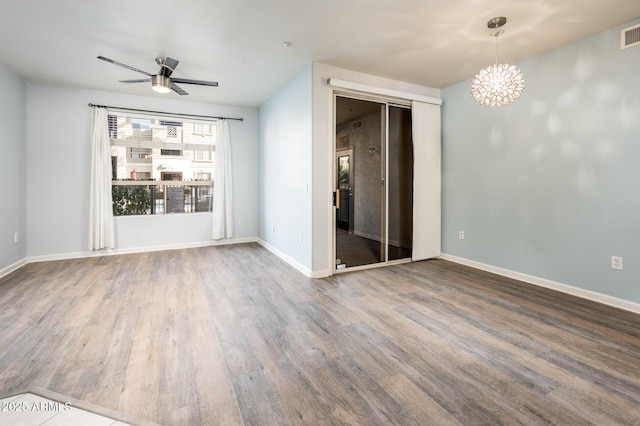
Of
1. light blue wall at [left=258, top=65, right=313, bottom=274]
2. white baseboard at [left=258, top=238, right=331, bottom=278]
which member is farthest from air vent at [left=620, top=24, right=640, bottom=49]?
white baseboard at [left=258, top=238, right=331, bottom=278]

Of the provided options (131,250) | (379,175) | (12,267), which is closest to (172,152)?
(131,250)

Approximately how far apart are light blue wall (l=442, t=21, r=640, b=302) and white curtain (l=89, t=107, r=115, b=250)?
5813 millimetres

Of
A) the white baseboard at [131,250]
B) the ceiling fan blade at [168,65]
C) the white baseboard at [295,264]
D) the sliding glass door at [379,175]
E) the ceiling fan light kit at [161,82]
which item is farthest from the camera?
the white baseboard at [131,250]

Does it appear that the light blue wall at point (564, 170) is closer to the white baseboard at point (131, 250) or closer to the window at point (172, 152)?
the white baseboard at point (131, 250)

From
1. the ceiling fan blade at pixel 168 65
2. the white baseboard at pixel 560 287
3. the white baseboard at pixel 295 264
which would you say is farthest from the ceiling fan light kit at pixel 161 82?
the white baseboard at pixel 560 287

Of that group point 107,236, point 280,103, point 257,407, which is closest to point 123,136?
point 107,236

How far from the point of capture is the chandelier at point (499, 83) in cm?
261

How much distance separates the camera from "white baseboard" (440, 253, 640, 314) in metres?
2.83

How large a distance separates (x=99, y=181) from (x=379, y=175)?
15.1 ft

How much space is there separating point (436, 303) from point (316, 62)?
10.4ft

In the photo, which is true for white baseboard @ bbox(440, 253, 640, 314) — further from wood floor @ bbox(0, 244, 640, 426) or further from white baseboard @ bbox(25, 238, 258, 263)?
white baseboard @ bbox(25, 238, 258, 263)

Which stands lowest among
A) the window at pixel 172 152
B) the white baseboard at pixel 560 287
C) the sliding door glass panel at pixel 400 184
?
the white baseboard at pixel 560 287

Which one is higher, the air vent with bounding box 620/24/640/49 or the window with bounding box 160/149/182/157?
the air vent with bounding box 620/24/640/49

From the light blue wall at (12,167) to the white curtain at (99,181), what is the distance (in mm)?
827
